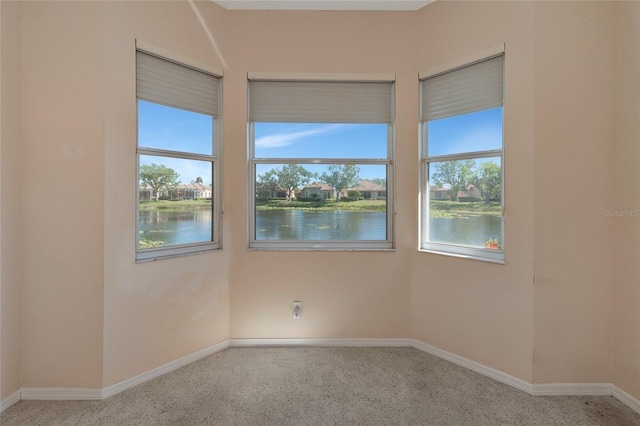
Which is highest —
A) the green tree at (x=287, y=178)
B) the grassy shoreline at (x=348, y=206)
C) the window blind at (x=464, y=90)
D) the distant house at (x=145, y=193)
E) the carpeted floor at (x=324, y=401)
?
the window blind at (x=464, y=90)

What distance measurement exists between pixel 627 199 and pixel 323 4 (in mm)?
2747

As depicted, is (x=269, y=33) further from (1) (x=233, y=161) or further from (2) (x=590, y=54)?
(2) (x=590, y=54)

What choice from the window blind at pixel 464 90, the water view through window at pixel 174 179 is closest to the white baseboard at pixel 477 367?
the window blind at pixel 464 90

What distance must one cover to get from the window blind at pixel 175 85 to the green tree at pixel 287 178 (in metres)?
0.73

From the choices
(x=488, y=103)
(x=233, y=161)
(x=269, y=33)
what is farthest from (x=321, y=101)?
(x=488, y=103)

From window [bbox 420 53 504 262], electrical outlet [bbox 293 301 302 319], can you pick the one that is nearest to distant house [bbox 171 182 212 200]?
electrical outlet [bbox 293 301 302 319]

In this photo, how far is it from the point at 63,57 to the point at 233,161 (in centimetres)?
131

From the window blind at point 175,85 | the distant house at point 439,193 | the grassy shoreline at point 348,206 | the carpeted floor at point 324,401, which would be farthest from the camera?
the distant house at point 439,193

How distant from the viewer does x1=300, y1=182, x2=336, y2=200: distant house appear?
9.22 ft

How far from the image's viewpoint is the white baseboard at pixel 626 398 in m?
1.88

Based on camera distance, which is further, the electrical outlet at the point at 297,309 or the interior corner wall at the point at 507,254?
the electrical outlet at the point at 297,309

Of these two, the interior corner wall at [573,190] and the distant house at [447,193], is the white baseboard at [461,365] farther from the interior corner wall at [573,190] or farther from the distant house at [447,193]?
the distant house at [447,193]

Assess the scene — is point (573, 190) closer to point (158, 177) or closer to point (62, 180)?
point (158, 177)

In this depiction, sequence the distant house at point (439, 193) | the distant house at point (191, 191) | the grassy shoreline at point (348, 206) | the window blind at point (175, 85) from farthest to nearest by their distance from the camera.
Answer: the distant house at point (439, 193), the distant house at point (191, 191), the grassy shoreline at point (348, 206), the window blind at point (175, 85)
